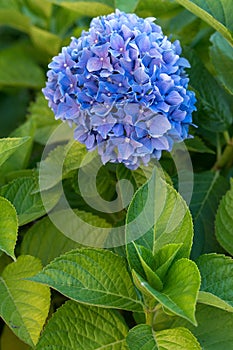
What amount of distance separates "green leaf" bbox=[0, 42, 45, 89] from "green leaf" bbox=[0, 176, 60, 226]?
620mm

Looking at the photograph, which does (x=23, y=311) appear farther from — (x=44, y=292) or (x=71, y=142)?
(x=71, y=142)

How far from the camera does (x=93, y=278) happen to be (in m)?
0.93

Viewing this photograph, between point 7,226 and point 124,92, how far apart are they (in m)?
0.27

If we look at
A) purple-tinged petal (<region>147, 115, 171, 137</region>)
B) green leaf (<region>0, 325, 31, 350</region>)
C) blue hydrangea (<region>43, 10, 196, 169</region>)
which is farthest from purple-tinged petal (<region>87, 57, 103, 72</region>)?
green leaf (<region>0, 325, 31, 350</region>)

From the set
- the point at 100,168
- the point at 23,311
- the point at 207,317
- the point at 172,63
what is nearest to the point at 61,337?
the point at 23,311

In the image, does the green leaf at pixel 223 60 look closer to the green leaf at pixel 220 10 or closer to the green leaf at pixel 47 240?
the green leaf at pixel 220 10

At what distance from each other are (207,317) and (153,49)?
1.37 feet

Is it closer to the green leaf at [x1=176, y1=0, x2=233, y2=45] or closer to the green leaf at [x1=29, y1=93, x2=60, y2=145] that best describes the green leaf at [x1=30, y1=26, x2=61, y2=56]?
the green leaf at [x1=29, y1=93, x2=60, y2=145]

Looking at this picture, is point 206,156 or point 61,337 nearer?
point 61,337

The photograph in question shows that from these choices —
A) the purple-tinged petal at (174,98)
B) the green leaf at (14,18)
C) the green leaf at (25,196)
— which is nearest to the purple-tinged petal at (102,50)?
the purple-tinged petal at (174,98)

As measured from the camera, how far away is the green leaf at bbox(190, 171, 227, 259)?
1143mm

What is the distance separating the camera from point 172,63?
3.32ft

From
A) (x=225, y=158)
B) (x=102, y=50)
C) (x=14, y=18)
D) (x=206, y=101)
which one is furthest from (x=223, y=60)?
(x=14, y=18)

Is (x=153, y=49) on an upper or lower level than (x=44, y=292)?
upper
